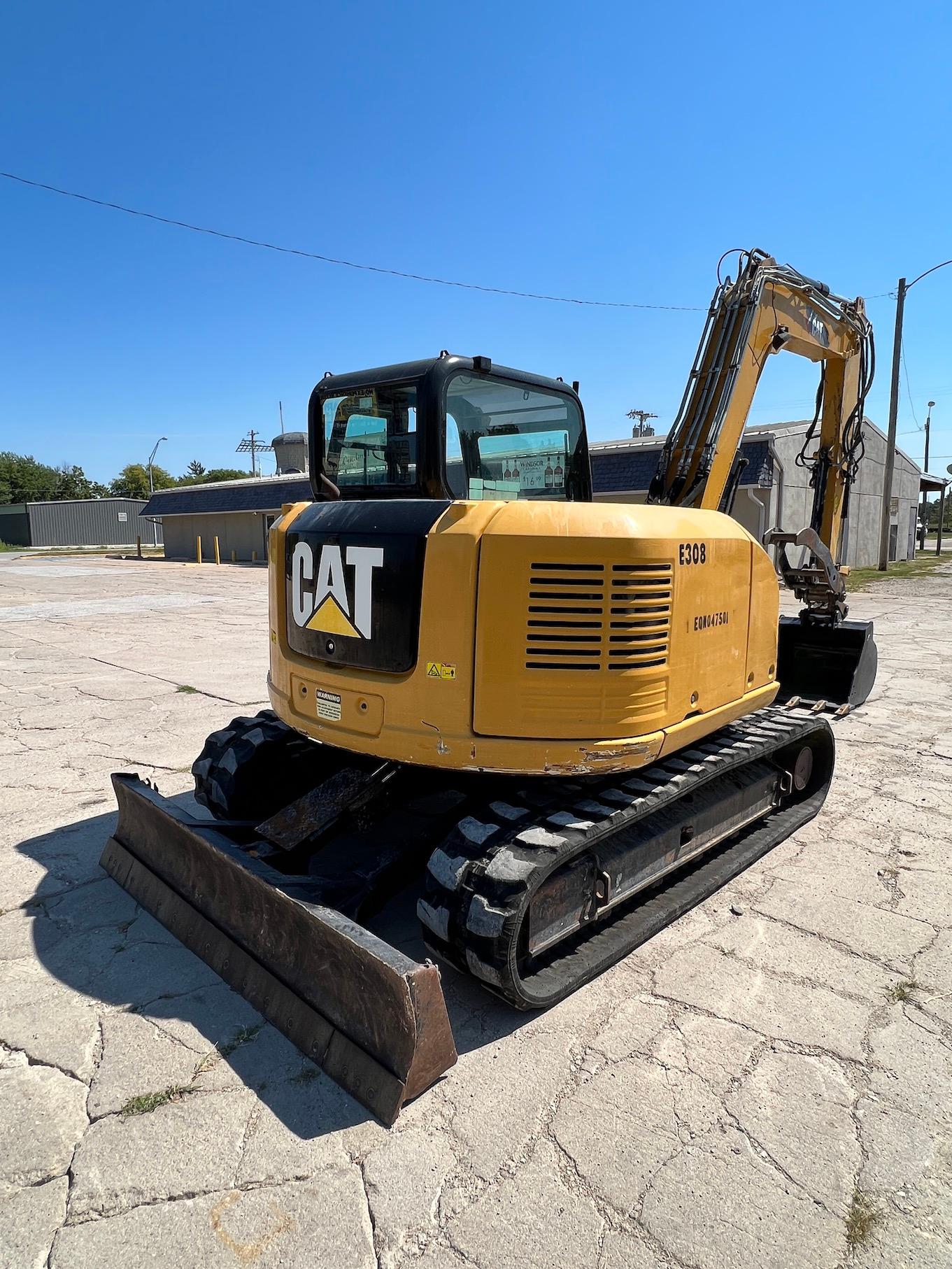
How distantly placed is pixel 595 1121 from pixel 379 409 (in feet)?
9.67

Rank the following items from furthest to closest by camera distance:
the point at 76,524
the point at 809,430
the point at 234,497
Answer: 1. the point at 76,524
2. the point at 234,497
3. the point at 809,430

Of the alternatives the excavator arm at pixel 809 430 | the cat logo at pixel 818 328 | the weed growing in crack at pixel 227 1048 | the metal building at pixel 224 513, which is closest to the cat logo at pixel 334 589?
the weed growing in crack at pixel 227 1048

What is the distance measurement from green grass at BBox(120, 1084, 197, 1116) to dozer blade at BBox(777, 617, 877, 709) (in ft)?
18.2

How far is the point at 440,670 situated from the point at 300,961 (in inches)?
47.2

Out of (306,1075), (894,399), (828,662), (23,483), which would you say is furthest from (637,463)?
(23,483)

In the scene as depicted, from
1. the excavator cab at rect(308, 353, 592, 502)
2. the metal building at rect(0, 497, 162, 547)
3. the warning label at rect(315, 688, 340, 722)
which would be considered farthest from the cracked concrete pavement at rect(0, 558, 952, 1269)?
the metal building at rect(0, 497, 162, 547)

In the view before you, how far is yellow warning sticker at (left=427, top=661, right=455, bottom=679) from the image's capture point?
3.16 m

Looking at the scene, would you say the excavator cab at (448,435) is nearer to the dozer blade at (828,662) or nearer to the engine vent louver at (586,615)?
the engine vent louver at (586,615)

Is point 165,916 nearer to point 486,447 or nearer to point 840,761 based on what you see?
point 486,447

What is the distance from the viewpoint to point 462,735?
3.20 m

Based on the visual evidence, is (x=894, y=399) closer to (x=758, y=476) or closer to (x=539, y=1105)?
(x=758, y=476)

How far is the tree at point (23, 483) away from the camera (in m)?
76.2

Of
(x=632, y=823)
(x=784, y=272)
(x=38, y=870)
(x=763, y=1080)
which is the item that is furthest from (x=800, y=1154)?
(x=784, y=272)

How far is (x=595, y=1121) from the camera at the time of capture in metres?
2.60
